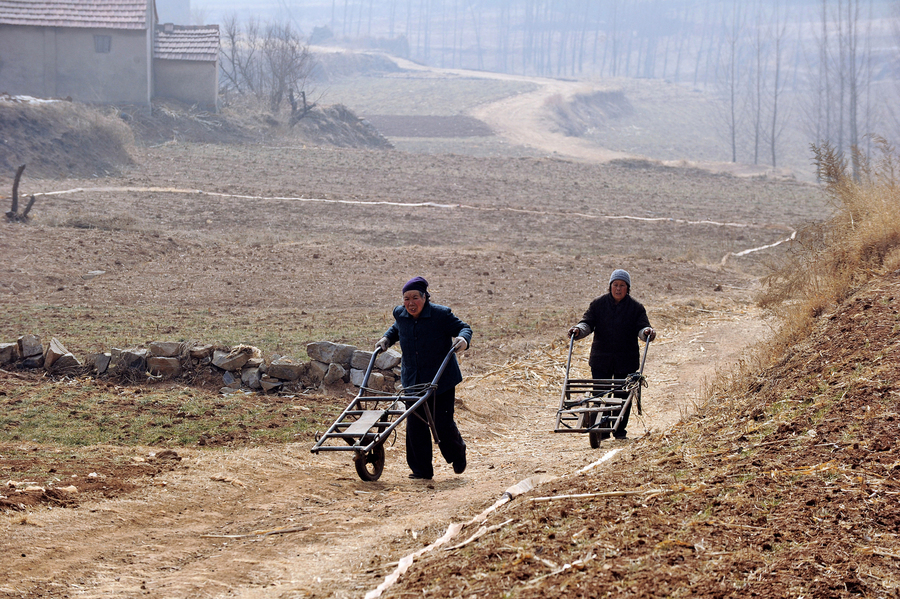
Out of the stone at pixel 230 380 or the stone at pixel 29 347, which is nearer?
the stone at pixel 230 380

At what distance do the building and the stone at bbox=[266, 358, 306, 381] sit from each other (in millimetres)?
36002

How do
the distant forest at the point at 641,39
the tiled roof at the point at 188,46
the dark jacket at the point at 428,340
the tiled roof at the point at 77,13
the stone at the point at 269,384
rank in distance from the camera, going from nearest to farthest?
the dark jacket at the point at 428,340
the stone at the point at 269,384
the tiled roof at the point at 77,13
the tiled roof at the point at 188,46
the distant forest at the point at 641,39

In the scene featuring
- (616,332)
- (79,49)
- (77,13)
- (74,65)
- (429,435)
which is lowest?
(429,435)

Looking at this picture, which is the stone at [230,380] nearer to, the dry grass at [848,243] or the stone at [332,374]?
the stone at [332,374]

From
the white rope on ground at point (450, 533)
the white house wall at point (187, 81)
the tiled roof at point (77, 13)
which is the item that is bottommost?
the white rope on ground at point (450, 533)

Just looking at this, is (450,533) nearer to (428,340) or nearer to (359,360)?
(428,340)

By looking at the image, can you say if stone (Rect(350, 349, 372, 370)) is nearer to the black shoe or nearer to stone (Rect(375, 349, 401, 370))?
stone (Rect(375, 349, 401, 370))

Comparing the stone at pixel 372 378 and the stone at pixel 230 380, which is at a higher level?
the stone at pixel 372 378

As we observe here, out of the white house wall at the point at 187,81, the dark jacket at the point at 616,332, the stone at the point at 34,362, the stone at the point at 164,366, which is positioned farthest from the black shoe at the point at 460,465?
the white house wall at the point at 187,81

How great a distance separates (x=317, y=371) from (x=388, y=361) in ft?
3.03

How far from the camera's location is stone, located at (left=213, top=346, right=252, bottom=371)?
10688mm

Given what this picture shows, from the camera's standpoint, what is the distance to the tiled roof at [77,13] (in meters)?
40.5

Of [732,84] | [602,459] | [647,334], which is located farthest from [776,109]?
[602,459]

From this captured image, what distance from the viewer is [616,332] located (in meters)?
8.63
